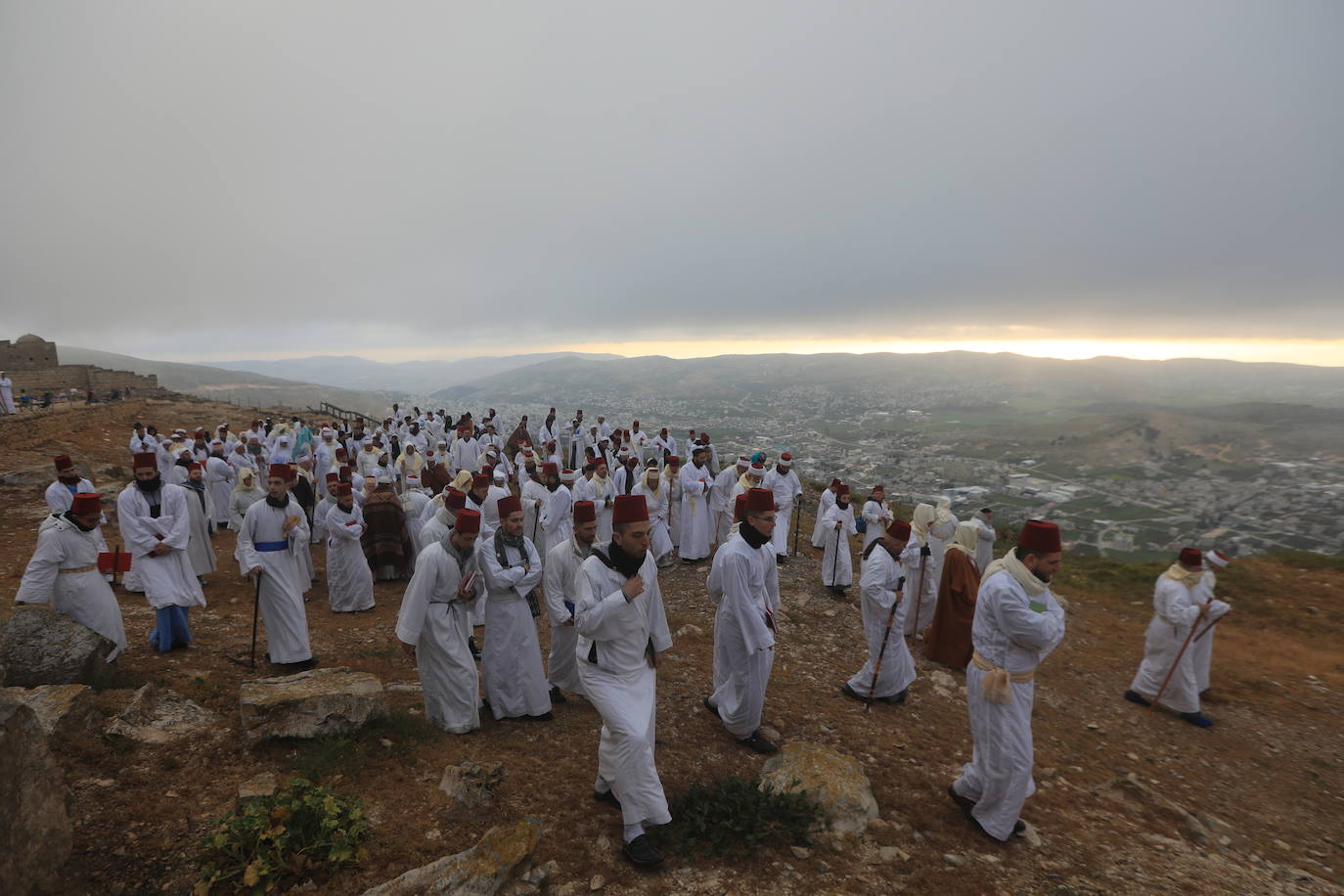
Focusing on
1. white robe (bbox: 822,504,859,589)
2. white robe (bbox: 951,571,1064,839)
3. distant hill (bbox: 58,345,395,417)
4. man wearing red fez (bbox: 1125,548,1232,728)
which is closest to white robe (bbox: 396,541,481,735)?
white robe (bbox: 951,571,1064,839)

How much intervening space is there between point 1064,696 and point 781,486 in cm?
538

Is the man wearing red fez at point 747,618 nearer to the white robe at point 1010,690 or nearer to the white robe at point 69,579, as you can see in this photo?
the white robe at point 1010,690

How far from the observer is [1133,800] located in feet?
16.7

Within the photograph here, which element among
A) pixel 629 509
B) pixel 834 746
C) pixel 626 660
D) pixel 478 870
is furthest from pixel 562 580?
pixel 834 746

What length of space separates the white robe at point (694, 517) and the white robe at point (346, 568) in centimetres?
577

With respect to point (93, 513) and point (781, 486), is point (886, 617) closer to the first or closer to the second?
point (781, 486)

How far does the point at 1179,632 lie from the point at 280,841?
9.39m

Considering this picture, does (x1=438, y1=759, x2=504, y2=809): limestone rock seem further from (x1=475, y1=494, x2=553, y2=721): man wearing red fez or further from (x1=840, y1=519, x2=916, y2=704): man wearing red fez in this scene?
(x1=840, y1=519, x2=916, y2=704): man wearing red fez

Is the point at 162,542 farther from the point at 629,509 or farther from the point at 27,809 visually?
the point at 629,509

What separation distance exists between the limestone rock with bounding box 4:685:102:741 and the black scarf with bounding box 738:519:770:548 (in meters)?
5.11

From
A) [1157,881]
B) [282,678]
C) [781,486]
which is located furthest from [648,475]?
[1157,881]

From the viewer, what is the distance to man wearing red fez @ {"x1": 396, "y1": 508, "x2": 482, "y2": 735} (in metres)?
4.72

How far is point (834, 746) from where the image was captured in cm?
544

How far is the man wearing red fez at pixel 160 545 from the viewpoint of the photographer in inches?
236
